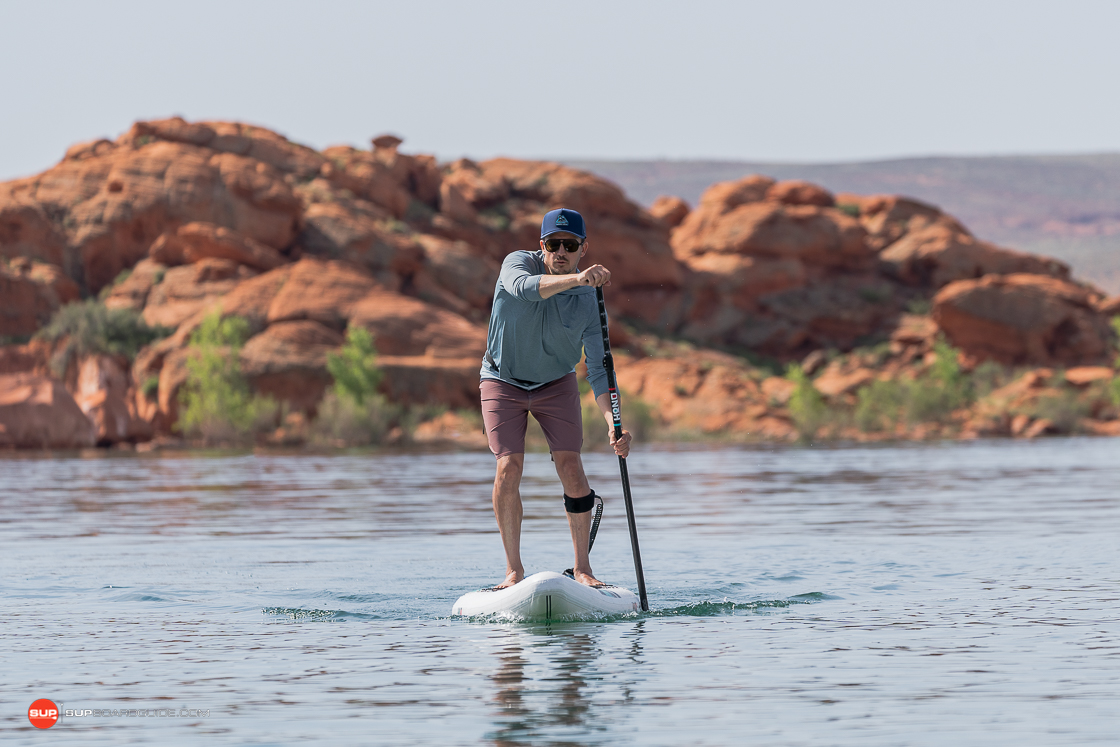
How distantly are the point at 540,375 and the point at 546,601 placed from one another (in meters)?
1.52

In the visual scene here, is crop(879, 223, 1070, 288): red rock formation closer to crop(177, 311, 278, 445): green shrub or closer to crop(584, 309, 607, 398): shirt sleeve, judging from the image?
crop(177, 311, 278, 445): green shrub

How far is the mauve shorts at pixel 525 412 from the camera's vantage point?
31.7 feet

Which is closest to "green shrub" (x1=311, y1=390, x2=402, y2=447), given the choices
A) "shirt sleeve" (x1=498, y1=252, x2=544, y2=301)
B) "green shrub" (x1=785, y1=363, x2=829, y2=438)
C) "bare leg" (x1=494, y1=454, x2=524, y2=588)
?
"green shrub" (x1=785, y1=363, x2=829, y2=438)

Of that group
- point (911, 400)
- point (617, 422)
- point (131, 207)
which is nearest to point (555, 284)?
point (617, 422)

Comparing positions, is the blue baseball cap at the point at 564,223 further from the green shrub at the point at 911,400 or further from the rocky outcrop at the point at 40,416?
the green shrub at the point at 911,400

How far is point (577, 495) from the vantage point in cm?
983

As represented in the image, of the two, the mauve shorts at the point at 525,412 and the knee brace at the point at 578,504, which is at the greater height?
the mauve shorts at the point at 525,412

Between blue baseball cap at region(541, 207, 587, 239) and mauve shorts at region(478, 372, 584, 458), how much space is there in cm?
99

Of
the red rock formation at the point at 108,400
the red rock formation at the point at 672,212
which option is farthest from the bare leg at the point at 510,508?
the red rock formation at the point at 672,212

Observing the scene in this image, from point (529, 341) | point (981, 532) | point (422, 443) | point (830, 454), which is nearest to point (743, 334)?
A: point (422, 443)

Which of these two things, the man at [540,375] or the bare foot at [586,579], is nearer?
the man at [540,375]

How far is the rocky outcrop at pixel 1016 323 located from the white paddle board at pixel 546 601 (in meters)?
72.5

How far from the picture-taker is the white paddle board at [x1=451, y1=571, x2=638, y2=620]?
9078 millimetres

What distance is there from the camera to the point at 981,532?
15.2 m
